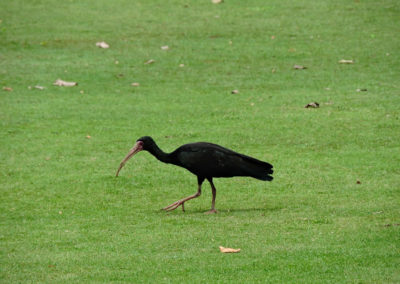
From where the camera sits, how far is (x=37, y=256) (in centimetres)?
874

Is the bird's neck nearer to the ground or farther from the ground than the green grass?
farther from the ground

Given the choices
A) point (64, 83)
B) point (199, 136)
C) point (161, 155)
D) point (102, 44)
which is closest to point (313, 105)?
point (199, 136)

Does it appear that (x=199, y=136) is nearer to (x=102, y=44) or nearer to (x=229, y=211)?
(x=229, y=211)

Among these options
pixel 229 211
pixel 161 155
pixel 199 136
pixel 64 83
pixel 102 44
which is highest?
pixel 161 155

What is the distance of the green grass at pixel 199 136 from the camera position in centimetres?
857

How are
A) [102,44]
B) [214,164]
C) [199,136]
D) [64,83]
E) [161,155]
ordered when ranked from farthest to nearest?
[102,44] < [64,83] < [199,136] < [161,155] < [214,164]

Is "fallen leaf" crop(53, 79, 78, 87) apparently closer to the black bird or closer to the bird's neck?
the bird's neck

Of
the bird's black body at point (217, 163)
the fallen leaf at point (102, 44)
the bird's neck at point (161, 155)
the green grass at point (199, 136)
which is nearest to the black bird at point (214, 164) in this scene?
the bird's black body at point (217, 163)

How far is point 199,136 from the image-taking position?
1546cm

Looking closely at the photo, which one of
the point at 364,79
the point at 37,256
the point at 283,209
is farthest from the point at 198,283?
the point at 364,79

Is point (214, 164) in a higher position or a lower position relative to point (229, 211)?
higher

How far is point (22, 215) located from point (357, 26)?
16.4 m

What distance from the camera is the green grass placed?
28.1 feet

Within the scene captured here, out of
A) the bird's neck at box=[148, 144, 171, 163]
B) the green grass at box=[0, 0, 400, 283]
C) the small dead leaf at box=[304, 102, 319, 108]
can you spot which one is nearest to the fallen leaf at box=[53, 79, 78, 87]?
the green grass at box=[0, 0, 400, 283]
